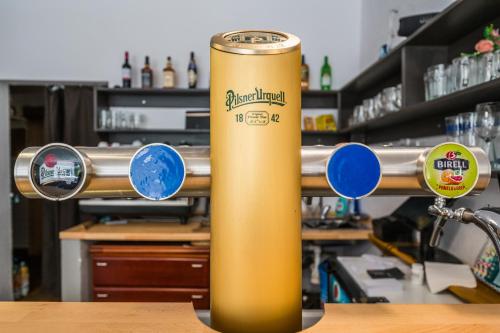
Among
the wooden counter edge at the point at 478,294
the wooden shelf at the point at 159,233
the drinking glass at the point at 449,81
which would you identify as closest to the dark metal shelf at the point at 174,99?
the wooden shelf at the point at 159,233

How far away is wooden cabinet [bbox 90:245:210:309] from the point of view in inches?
103

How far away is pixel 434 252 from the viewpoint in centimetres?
170

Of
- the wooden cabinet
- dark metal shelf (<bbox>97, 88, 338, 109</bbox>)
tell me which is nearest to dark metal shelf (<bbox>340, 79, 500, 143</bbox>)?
dark metal shelf (<bbox>97, 88, 338, 109</bbox>)

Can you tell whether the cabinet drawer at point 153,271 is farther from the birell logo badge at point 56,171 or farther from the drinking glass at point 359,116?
the birell logo badge at point 56,171

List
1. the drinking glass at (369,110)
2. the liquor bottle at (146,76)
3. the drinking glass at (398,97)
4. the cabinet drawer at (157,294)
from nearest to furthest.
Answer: the drinking glass at (398,97), the drinking glass at (369,110), the cabinet drawer at (157,294), the liquor bottle at (146,76)

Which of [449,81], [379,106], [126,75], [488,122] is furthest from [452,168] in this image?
[126,75]

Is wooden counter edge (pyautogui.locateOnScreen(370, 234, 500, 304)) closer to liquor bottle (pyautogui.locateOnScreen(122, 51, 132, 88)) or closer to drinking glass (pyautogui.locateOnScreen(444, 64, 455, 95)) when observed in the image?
drinking glass (pyautogui.locateOnScreen(444, 64, 455, 95))

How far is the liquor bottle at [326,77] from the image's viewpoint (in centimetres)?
336

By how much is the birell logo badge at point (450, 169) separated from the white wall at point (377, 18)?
2.13 metres

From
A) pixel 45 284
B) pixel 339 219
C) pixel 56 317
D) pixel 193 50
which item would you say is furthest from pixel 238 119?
pixel 45 284

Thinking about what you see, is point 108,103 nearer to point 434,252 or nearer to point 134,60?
point 134,60

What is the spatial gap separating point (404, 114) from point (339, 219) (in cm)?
131

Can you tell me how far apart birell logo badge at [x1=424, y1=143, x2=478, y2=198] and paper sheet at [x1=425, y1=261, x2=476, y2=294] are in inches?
47.6

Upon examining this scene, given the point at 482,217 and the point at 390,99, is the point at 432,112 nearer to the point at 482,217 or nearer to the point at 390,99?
the point at 390,99
